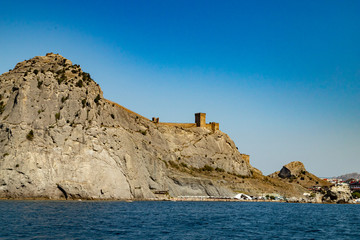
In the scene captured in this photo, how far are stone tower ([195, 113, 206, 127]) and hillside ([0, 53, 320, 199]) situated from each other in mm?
33797

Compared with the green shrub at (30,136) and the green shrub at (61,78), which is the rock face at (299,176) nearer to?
the green shrub at (61,78)

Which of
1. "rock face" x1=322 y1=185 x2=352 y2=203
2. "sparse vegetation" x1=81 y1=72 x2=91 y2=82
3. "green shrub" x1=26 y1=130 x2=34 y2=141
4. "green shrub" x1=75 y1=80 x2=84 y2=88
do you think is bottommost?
"rock face" x1=322 y1=185 x2=352 y2=203

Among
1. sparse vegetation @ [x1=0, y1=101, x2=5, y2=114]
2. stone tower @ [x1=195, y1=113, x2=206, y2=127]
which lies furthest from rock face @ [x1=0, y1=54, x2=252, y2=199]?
stone tower @ [x1=195, y1=113, x2=206, y2=127]

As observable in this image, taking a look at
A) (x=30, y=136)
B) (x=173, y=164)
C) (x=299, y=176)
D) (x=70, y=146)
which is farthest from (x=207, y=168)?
(x=30, y=136)

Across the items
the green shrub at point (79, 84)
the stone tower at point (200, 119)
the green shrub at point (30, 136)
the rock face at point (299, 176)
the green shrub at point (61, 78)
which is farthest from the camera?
the rock face at point (299, 176)

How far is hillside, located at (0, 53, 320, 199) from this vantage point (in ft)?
258

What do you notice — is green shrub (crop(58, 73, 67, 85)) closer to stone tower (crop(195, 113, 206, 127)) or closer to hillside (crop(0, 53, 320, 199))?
hillside (crop(0, 53, 320, 199))

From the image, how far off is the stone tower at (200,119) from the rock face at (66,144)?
1571 inches

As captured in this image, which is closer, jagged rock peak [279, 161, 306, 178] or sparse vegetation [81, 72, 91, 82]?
sparse vegetation [81, 72, 91, 82]

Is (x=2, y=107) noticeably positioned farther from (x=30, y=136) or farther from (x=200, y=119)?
(x=200, y=119)

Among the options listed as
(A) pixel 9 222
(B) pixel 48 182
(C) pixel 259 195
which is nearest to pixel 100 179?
(B) pixel 48 182

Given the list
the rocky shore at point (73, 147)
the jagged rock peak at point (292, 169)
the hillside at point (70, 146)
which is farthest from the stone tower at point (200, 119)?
the jagged rock peak at point (292, 169)

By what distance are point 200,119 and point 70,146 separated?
80105 mm

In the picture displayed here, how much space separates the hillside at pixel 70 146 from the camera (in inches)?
3098
